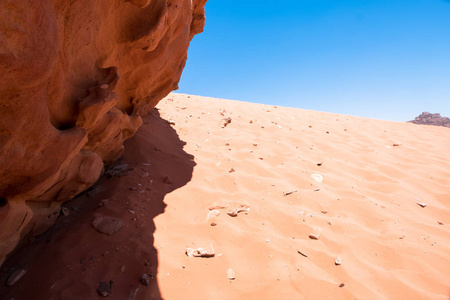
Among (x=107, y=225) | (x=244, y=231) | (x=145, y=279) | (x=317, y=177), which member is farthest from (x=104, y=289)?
(x=317, y=177)

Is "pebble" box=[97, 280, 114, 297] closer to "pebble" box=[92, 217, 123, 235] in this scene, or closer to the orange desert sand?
the orange desert sand

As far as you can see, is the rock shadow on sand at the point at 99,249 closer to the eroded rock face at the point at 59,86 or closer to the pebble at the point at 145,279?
the pebble at the point at 145,279

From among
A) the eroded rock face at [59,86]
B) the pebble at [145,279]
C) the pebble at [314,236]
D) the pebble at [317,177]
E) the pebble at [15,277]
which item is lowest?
the pebble at [145,279]

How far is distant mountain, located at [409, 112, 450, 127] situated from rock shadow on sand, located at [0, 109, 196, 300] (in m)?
35.1

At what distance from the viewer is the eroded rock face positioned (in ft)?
3.31

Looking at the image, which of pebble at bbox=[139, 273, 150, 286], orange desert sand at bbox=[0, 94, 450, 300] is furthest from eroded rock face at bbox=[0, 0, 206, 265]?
pebble at bbox=[139, 273, 150, 286]

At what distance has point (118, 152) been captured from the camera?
2.74 m

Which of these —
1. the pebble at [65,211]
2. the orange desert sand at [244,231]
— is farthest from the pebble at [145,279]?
the pebble at [65,211]

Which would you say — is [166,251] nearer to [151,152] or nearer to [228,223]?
[228,223]

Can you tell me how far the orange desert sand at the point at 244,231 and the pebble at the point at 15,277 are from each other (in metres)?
0.02

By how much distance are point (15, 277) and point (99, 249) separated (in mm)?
458

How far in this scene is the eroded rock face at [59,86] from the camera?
39.7 inches

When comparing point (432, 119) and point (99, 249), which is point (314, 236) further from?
point (432, 119)

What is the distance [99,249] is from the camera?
166 cm
